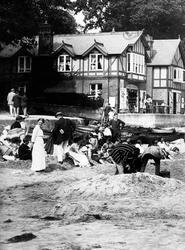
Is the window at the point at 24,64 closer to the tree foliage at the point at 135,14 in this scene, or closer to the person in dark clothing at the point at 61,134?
the tree foliage at the point at 135,14

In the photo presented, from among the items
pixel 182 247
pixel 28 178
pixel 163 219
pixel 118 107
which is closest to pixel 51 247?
pixel 182 247

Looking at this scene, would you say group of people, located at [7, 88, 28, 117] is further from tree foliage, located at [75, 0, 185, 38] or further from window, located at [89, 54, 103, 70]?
tree foliage, located at [75, 0, 185, 38]

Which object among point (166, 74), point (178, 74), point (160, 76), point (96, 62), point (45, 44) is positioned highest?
point (45, 44)

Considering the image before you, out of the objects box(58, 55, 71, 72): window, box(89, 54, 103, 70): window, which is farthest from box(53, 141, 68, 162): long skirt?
box(58, 55, 71, 72): window

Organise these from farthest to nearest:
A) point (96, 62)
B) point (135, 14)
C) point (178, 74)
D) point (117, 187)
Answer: point (135, 14) < point (178, 74) < point (96, 62) < point (117, 187)

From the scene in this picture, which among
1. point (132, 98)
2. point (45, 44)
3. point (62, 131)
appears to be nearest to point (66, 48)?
point (45, 44)

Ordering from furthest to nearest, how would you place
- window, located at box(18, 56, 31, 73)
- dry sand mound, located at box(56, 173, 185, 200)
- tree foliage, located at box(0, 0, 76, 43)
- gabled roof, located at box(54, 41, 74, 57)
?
window, located at box(18, 56, 31, 73) → gabled roof, located at box(54, 41, 74, 57) → tree foliage, located at box(0, 0, 76, 43) → dry sand mound, located at box(56, 173, 185, 200)

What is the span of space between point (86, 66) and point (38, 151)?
3351 cm

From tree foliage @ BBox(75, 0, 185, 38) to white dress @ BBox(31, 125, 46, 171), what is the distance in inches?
1656

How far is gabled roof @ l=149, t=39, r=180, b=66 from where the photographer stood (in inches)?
2149

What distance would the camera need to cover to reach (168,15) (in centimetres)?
6106

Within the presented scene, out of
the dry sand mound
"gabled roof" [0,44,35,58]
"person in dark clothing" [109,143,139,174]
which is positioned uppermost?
"gabled roof" [0,44,35,58]

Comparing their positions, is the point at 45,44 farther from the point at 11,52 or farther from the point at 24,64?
the point at 11,52

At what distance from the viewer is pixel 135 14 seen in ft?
198
